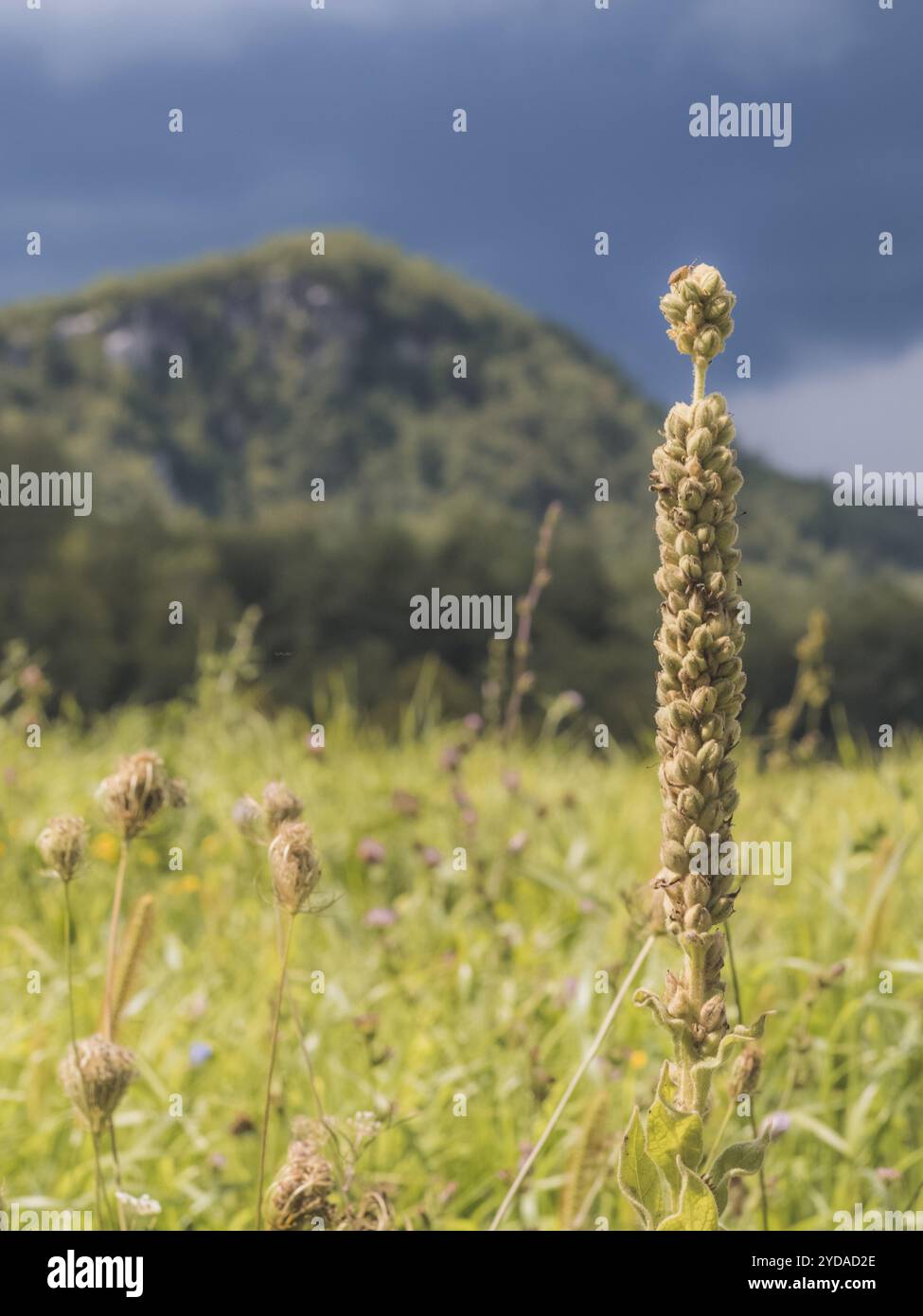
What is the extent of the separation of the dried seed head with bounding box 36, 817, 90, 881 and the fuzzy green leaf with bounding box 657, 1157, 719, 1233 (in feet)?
2.48

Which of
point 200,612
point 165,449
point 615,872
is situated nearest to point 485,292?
point 165,449

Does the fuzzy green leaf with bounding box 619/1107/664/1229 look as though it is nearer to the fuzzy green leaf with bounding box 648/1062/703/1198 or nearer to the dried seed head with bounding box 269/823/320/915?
the fuzzy green leaf with bounding box 648/1062/703/1198

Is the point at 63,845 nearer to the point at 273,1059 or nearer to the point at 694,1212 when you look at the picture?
the point at 273,1059

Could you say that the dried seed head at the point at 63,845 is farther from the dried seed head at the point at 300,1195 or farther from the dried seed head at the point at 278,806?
the dried seed head at the point at 300,1195

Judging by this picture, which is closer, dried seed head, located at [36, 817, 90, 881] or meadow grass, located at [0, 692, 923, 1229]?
dried seed head, located at [36, 817, 90, 881]

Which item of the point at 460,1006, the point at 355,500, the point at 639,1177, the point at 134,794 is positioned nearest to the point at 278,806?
the point at 134,794

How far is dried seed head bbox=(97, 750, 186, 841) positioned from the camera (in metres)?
1.41

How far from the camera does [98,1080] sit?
1.34 meters

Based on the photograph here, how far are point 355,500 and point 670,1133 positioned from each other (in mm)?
63358

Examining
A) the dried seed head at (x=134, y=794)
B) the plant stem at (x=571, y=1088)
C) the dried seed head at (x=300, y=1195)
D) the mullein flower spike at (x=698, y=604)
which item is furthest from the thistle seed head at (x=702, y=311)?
the dried seed head at (x=300, y=1195)

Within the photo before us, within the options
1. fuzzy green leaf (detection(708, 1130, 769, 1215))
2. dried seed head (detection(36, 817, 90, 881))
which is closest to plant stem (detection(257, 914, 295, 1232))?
dried seed head (detection(36, 817, 90, 881))

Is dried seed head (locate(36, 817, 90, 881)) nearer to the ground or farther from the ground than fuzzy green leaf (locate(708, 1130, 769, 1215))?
farther from the ground
